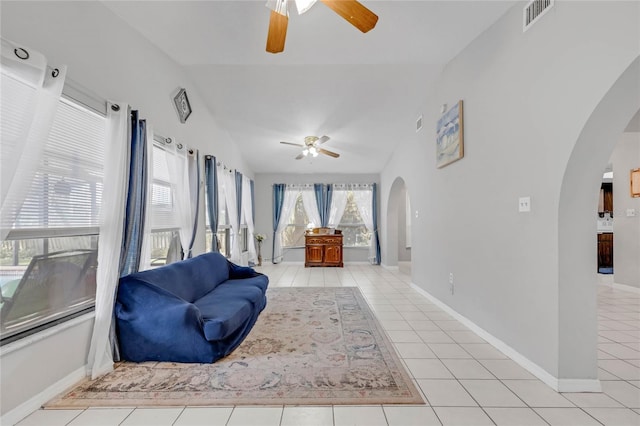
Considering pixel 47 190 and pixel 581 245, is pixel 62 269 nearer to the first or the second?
pixel 47 190

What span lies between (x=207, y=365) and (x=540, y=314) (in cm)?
263

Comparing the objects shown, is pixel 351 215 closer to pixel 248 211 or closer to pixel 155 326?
pixel 248 211

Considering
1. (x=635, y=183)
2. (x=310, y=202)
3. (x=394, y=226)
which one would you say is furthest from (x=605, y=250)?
(x=310, y=202)

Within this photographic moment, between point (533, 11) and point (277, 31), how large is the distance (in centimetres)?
198

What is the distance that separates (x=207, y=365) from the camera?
7.50 feet

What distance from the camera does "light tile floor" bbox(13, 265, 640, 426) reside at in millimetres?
1667

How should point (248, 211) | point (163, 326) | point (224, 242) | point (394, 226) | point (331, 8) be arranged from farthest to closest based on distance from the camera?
point (394, 226) < point (248, 211) < point (224, 242) < point (163, 326) < point (331, 8)

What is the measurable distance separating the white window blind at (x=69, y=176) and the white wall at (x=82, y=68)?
27cm

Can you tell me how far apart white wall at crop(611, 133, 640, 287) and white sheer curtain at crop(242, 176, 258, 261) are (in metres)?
7.11

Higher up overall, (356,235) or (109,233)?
(109,233)

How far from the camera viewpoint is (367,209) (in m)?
7.83

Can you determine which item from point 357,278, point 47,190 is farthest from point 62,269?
point 357,278

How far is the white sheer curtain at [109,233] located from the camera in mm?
2158

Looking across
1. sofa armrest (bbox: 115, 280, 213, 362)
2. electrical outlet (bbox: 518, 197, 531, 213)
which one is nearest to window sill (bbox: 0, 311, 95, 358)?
sofa armrest (bbox: 115, 280, 213, 362)
